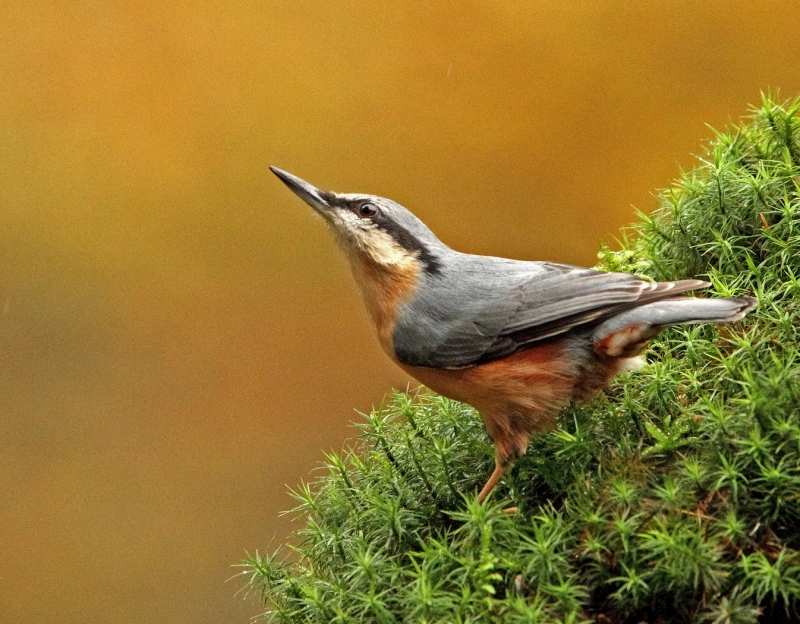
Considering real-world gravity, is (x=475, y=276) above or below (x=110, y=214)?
below

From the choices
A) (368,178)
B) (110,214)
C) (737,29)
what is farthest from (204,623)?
(737,29)

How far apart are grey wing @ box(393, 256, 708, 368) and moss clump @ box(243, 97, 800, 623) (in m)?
0.31

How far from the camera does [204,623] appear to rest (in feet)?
13.8

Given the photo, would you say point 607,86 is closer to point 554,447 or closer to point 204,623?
point 554,447

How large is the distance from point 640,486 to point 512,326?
0.75 m

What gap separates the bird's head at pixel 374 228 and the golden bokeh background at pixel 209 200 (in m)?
1.24

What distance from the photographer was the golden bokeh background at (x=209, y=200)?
4312mm

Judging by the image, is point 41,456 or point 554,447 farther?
point 41,456

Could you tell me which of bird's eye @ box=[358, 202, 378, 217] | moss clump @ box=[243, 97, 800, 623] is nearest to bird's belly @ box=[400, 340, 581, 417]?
moss clump @ box=[243, 97, 800, 623]

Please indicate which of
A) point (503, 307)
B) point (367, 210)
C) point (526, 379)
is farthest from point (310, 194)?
point (526, 379)

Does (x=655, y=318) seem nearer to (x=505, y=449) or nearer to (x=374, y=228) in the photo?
(x=505, y=449)

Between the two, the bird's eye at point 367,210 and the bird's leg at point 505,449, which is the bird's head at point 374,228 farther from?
the bird's leg at point 505,449

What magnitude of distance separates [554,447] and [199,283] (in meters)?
2.46

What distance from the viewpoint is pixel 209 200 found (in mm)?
4461
